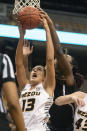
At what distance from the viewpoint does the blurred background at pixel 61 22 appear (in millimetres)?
7070

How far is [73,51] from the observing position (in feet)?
25.8

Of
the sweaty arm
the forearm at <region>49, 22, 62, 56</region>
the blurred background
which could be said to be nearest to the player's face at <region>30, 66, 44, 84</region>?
the forearm at <region>49, 22, 62, 56</region>

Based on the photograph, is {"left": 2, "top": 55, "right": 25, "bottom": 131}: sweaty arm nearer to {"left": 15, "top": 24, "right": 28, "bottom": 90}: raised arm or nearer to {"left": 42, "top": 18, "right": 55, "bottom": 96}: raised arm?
{"left": 42, "top": 18, "right": 55, "bottom": 96}: raised arm

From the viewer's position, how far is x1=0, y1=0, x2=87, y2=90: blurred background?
7.07m

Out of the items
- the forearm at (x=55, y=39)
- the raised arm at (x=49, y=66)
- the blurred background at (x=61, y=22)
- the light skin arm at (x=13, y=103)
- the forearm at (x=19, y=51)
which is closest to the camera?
the light skin arm at (x=13, y=103)

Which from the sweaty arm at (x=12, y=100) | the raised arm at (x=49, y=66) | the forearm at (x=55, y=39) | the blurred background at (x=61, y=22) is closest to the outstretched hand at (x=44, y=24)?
the raised arm at (x=49, y=66)

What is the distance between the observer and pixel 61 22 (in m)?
8.43

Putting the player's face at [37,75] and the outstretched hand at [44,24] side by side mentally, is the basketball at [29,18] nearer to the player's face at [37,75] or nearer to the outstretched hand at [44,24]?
the outstretched hand at [44,24]

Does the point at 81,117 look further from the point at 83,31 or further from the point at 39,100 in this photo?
the point at 83,31

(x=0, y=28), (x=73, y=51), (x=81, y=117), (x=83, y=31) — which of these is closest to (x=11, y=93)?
(x=81, y=117)

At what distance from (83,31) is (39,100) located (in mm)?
5550

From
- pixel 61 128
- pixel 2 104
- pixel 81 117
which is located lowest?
pixel 61 128

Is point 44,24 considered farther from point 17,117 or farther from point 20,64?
point 17,117

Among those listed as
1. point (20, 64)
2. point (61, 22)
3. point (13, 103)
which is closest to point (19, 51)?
point (20, 64)
